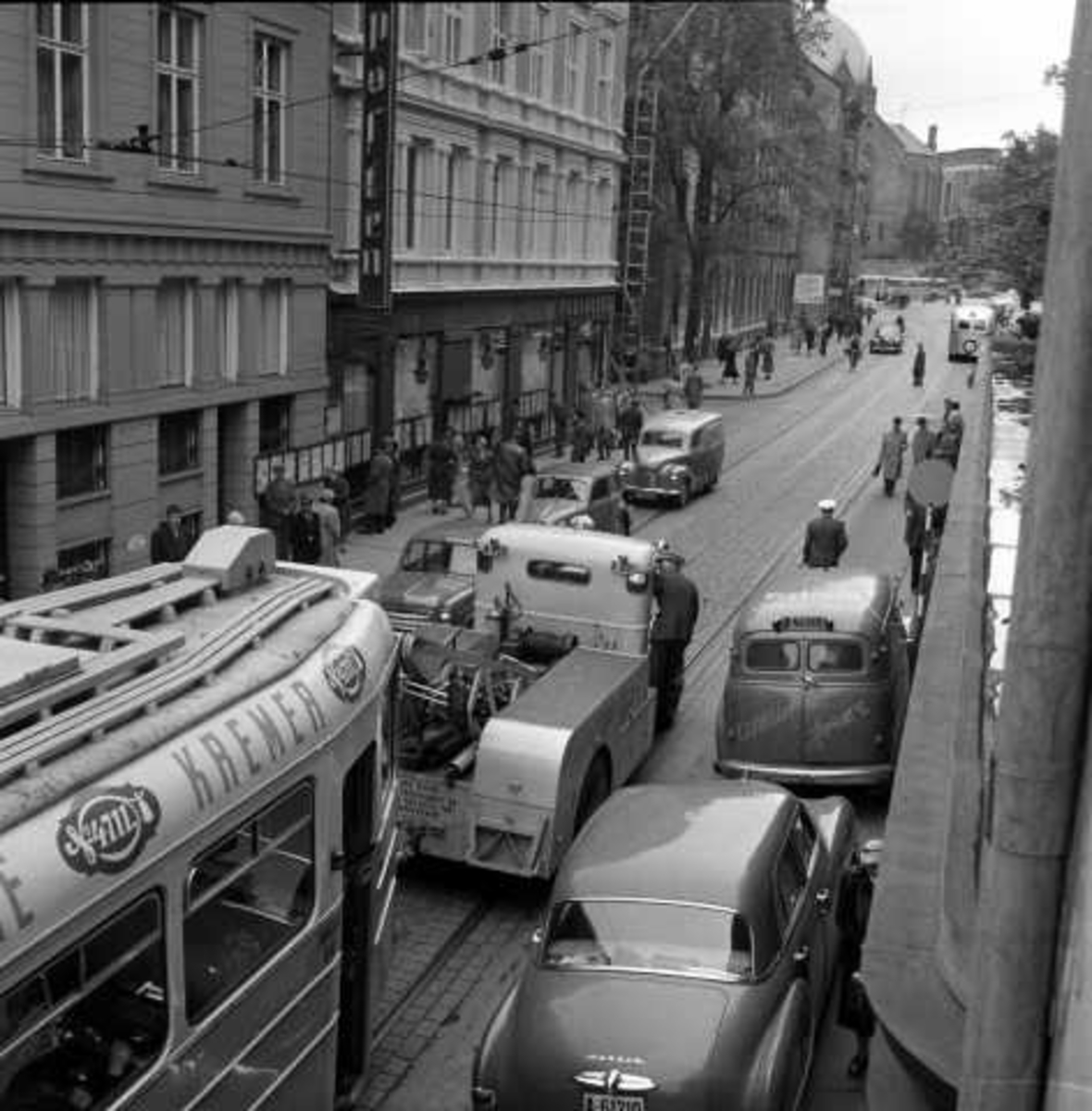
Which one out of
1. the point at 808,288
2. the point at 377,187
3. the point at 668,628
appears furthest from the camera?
the point at 808,288

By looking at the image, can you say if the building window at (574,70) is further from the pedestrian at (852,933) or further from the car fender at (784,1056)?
the car fender at (784,1056)

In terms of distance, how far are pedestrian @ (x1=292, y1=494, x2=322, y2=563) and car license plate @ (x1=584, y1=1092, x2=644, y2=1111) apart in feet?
45.1

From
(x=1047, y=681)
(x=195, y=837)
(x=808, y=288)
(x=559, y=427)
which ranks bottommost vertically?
(x=559, y=427)

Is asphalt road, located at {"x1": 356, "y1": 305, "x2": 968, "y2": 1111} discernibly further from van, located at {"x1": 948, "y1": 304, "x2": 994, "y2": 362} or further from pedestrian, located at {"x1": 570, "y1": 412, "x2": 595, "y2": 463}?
van, located at {"x1": 948, "y1": 304, "x2": 994, "y2": 362}

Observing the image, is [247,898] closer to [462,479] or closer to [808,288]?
[462,479]

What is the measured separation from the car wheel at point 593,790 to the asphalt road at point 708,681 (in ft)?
2.12

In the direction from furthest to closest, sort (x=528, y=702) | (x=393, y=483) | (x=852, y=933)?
(x=393, y=483) < (x=528, y=702) < (x=852, y=933)

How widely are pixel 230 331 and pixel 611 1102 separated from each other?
57.7 ft

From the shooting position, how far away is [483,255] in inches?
1323

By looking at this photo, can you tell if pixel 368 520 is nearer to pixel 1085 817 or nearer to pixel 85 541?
pixel 85 541

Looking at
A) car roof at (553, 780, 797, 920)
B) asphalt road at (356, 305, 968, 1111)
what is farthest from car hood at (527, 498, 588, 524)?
car roof at (553, 780, 797, 920)

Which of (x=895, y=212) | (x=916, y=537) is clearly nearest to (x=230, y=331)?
(x=916, y=537)

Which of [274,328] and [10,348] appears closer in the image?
[10,348]

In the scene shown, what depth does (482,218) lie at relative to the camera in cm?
3322
